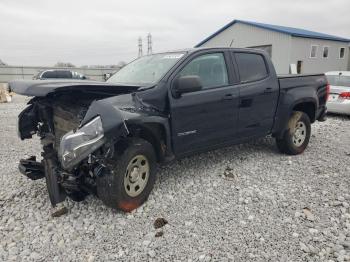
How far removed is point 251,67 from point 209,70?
0.97 m

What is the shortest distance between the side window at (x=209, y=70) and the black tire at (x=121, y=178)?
119 centimetres

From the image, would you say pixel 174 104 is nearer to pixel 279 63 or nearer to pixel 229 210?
pixel 229 210

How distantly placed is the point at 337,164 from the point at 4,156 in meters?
5.92

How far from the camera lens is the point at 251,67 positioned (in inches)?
201

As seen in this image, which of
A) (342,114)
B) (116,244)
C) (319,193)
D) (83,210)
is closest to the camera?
(116,244)

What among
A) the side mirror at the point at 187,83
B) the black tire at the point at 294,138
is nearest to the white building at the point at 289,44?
the black tire at the point at 294,138

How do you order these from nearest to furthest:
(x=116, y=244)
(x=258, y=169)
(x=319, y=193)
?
(x=116, y=244)
(x=319, y=193)
(x=258, y=169)

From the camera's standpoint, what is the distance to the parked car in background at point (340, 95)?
9.80m

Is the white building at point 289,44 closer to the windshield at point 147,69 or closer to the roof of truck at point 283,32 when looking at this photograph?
the roof of truck at point 283,32

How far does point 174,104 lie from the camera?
3.94m

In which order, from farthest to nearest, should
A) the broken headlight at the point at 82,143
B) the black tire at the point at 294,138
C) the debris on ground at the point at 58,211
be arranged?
1. the black tire at the point at 294,138
2. the debris on ground at the point at 58,211
3. the broken headlight at the point at 82,143

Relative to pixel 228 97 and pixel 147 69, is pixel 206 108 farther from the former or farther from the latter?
pixel 147 69

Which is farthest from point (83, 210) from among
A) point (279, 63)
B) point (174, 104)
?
point (279, 63)

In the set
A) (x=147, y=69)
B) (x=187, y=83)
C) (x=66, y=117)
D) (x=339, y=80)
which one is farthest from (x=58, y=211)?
(x=339, y=80)
